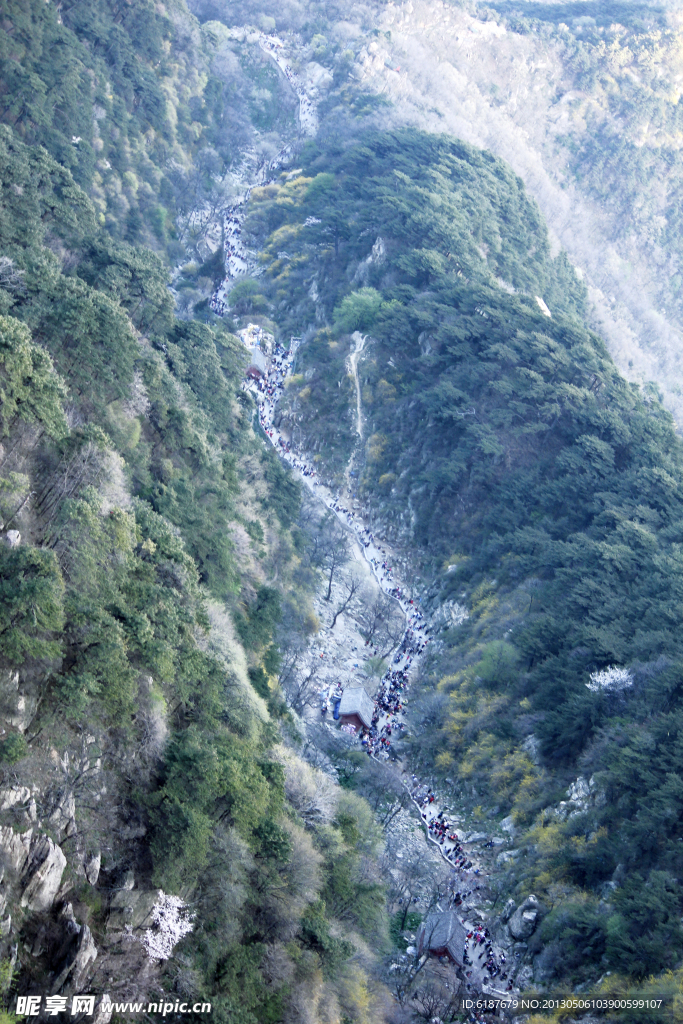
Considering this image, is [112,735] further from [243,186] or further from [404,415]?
[243,186]

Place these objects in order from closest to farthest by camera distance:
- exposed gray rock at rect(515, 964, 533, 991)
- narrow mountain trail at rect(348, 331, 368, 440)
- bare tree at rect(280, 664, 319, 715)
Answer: exposed gray rock at rect(515, 964, 533, 991) → bare tree at rect(280, 664, 319, 715) → narrow mountain trail at rect(348, 331, 368, 440)

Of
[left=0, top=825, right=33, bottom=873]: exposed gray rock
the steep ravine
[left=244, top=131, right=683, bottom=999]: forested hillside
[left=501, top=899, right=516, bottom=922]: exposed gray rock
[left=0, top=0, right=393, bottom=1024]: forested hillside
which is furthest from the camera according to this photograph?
the steep ravine

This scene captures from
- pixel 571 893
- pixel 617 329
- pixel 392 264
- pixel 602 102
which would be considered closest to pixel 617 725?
pixel 571 893

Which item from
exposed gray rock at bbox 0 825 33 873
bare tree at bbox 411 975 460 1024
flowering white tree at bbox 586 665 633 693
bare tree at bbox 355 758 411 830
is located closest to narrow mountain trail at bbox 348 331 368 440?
flowering white tree at bbox 586 665 633 693

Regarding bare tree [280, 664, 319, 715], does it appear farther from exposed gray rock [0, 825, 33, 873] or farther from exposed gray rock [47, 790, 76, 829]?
exposed gray rock [0, 825, 33, 873]

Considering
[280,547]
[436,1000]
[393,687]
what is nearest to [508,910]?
[436,1000]

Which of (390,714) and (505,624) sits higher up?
(505,624)

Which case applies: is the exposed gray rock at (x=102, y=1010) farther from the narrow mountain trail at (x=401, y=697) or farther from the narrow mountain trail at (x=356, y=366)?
the narrow mountain trail at (x=356, y=366)
